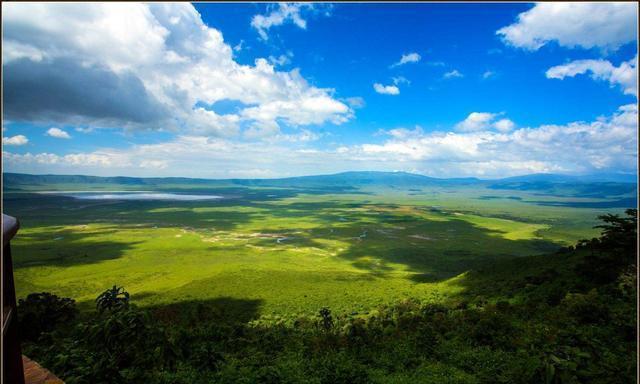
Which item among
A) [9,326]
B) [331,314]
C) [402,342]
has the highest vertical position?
[9,326]

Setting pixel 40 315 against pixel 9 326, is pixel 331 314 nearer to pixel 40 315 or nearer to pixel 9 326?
pixel 40 315

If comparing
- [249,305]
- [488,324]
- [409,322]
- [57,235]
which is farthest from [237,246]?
[488,324]

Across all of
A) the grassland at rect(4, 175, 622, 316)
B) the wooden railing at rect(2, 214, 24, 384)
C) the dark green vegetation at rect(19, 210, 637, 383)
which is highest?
the wooden railing at rect(2, 214, 24, 384)

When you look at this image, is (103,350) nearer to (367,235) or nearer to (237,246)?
(237,246)

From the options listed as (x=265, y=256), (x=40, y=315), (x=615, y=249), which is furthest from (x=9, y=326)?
(x=265, y=256)

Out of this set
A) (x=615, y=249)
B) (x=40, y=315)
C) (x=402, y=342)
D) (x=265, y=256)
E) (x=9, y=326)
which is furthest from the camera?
(x=265, y=256)

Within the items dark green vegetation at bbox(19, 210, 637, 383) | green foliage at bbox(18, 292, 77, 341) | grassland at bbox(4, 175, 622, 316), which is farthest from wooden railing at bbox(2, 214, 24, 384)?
grassland at bbox(4, 175, 622, 316)

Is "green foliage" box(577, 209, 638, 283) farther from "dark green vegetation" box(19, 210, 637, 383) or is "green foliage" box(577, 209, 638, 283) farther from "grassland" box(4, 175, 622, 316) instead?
"grassland" box(4, 175, 622, 316)
